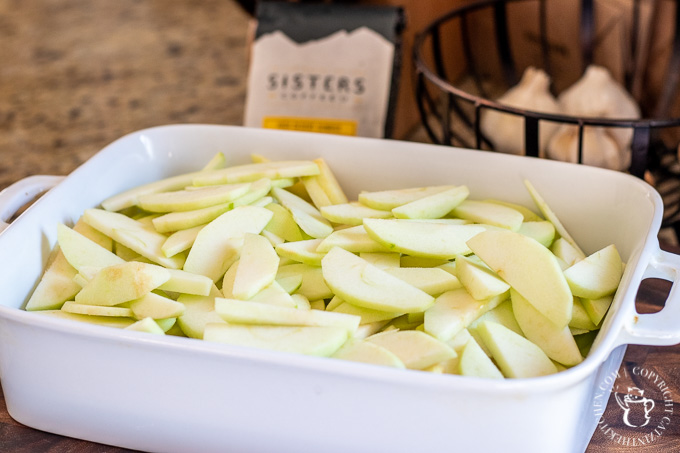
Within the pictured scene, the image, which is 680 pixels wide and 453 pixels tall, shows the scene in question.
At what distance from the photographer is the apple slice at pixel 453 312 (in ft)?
1.60

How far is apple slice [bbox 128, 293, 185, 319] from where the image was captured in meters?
0.51

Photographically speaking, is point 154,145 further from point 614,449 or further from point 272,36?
point 614,449

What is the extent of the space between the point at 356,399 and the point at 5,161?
1.07 metres

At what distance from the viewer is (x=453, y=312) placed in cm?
51

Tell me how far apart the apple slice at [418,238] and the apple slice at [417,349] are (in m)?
0.09

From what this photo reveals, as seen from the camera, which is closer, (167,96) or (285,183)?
(285,183)

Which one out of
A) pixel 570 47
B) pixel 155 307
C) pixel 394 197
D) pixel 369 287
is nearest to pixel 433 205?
pixel 394 197

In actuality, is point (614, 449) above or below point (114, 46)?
below

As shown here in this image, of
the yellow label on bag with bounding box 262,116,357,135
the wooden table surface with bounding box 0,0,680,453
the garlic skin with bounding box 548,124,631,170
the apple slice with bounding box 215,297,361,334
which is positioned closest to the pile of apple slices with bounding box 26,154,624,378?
the apple slice with bounding box 215,297,361,334

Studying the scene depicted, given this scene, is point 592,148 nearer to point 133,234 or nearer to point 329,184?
point 329,184

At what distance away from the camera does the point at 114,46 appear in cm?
182

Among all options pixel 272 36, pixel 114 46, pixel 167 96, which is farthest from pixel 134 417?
pixel 114 46

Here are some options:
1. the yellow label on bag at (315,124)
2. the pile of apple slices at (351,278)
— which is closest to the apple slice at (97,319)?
the pile of apple slices at (351,278)

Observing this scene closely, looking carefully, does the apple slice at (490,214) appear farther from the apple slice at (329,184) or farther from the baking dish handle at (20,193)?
the baking dish handle at (20,193)
